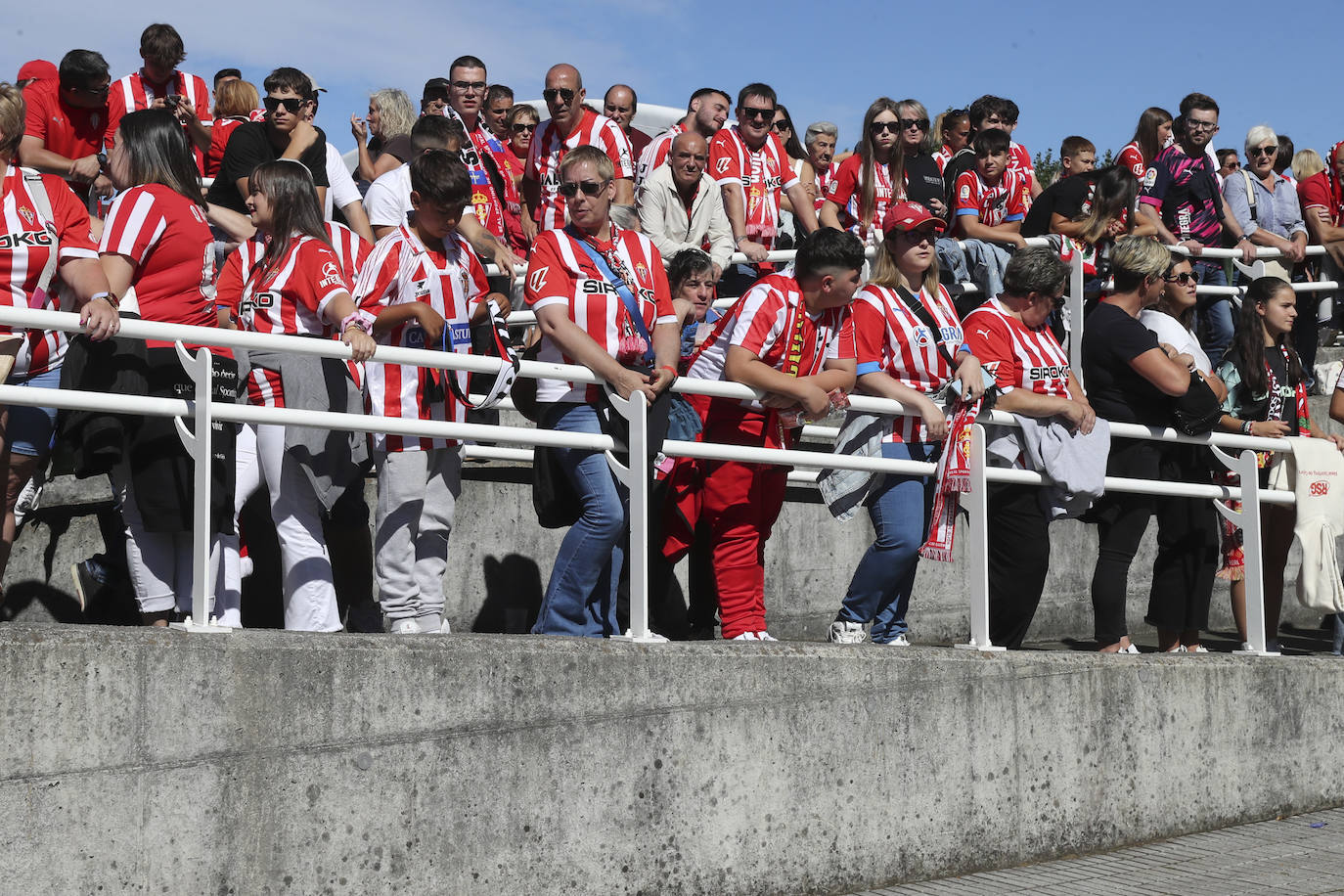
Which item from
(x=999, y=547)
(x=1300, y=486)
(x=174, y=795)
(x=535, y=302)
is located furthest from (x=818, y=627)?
(x=174, y=795)

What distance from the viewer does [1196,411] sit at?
6754 mm

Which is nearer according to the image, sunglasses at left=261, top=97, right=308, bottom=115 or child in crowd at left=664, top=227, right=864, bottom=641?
child in crowd at left=664, top=227, right=864, bottom=641

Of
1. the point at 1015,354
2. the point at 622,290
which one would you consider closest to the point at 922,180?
the point at 1015,354

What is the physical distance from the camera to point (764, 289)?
590 cm

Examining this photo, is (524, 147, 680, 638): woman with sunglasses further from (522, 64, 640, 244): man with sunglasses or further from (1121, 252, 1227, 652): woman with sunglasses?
(522, 64, 640, 244): man with sunglasses

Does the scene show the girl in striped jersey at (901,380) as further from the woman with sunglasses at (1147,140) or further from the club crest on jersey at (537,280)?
the woman with sunglasses at (1147,140)

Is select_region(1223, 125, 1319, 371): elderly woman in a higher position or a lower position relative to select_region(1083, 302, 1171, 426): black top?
higher

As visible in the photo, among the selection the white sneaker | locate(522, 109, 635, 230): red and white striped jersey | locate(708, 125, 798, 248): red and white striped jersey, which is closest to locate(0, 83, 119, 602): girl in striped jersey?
the white sneaker

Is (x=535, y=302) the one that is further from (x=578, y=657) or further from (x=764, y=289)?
(x=578, y=657)

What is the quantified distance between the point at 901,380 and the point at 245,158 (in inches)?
147

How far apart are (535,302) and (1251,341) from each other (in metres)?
3.99

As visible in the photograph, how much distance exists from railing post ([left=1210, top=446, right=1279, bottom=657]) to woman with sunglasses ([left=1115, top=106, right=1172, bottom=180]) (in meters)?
5.09

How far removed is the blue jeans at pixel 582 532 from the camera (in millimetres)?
5398

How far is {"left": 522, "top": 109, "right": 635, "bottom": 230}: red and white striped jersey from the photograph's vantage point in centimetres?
930
